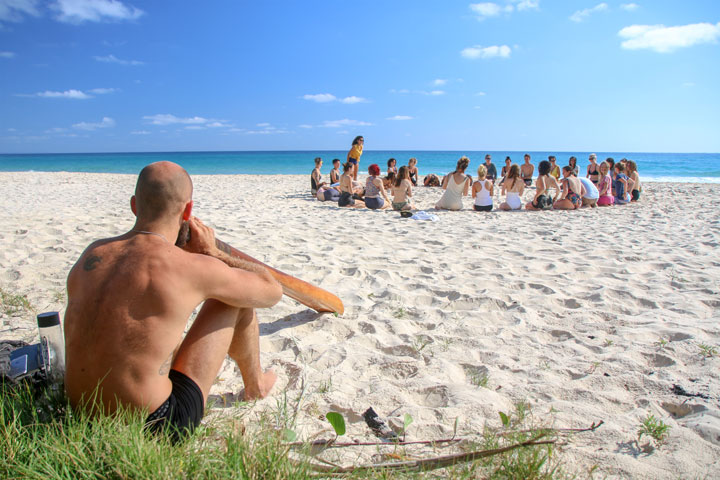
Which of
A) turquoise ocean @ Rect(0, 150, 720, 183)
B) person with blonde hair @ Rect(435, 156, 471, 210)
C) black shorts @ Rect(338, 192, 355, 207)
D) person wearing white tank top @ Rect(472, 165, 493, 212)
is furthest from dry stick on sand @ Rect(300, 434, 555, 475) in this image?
turquoise ocean @ Rect(0, 150, 720, 183)

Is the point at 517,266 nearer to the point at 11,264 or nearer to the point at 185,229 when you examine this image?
the point at 185,229

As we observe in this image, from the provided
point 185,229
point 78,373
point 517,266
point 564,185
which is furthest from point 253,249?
point 564,185

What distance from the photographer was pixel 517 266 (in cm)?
498

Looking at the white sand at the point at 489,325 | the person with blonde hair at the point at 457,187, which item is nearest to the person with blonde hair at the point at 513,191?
the person with blonde hair at the point at 457,187

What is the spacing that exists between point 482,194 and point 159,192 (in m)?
9.23

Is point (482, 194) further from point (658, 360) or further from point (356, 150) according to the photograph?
point (658, 360)

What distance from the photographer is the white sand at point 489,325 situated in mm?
2189

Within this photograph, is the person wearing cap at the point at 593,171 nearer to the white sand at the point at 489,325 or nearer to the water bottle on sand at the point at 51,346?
the white sand at the point at 489,325

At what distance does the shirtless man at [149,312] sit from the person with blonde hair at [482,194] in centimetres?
893

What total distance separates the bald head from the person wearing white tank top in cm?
907

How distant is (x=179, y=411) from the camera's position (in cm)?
179

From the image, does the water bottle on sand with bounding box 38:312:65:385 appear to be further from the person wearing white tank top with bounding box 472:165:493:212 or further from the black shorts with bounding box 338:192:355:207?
the person wearing white tank top with bounding box 472:165:493:212

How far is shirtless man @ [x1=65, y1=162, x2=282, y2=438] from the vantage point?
5.40ft

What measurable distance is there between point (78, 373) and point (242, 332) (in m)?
0.72
